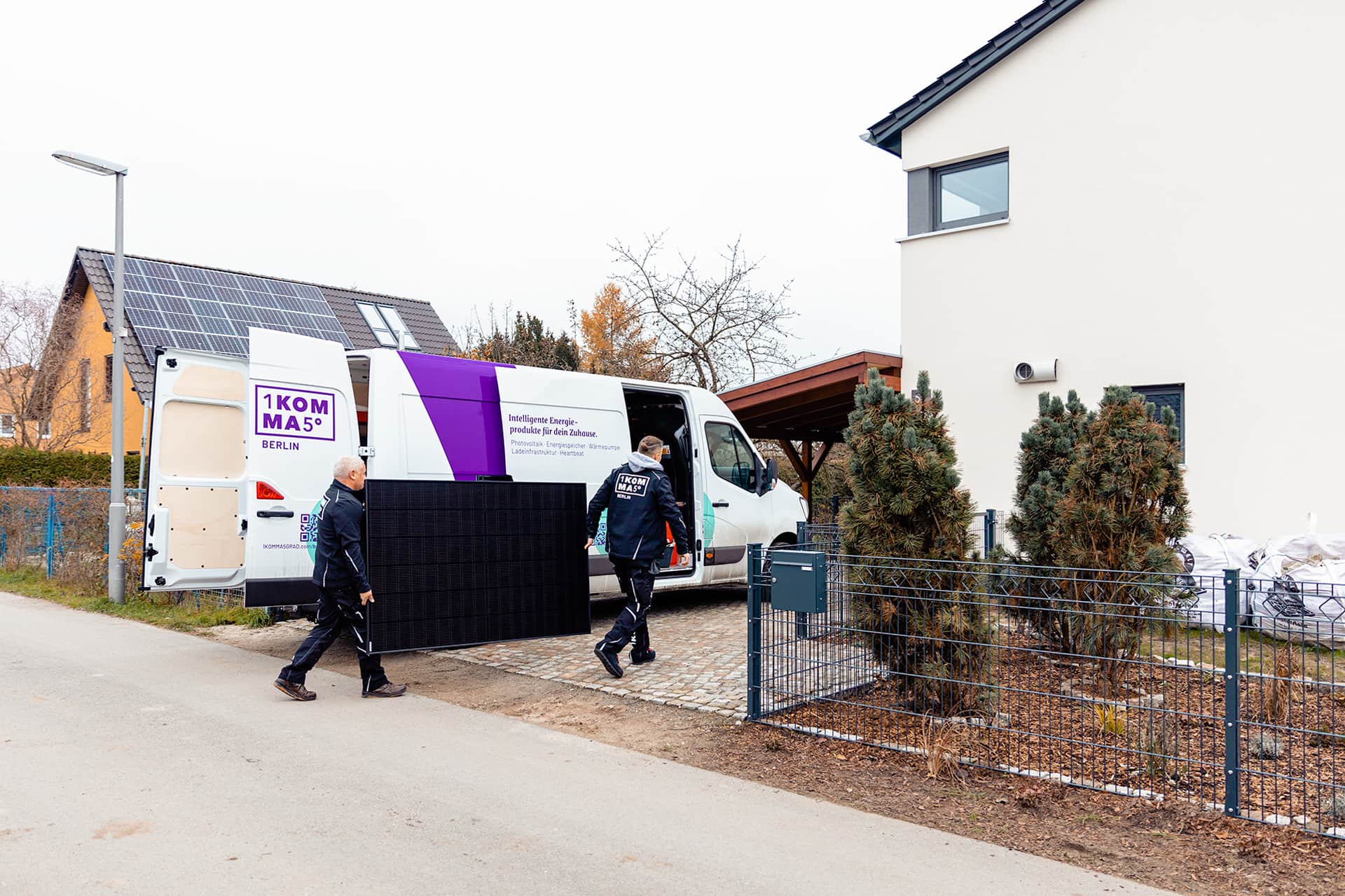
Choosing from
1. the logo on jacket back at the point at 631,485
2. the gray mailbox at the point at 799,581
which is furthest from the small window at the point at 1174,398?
the gray mailbox at the point at 799,581

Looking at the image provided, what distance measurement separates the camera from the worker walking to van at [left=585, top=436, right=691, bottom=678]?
7785 millimetres

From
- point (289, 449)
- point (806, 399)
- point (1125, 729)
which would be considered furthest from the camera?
point (806, 399)

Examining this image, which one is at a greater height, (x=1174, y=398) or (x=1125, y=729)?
(x=1174, y=398)

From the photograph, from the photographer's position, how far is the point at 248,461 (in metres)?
7.86

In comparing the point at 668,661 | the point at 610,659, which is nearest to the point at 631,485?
the point at 610,659

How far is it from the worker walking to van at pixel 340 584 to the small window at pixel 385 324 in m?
21.6

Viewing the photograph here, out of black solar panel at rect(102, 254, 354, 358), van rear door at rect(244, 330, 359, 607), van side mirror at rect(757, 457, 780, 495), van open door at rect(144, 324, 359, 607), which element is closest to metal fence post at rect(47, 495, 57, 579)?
black solar panel at rect(102, 254, 354, 358)

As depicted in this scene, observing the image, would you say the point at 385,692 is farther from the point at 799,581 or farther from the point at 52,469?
the point at 52,469

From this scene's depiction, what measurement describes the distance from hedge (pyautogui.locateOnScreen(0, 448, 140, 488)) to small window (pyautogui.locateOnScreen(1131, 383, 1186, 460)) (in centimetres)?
1930

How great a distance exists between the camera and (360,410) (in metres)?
9.48

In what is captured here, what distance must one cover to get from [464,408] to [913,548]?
4.47 meters

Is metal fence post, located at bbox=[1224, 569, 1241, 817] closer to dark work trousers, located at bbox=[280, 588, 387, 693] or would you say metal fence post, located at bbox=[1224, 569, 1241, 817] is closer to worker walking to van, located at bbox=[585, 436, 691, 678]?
worker walking to van, located at bbox=[585, 436, 691, 678]

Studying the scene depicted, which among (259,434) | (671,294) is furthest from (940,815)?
(671,294)

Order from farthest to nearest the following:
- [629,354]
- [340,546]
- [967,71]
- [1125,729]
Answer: [629,354] < [967,71] < [340,546] < [1125,729]
